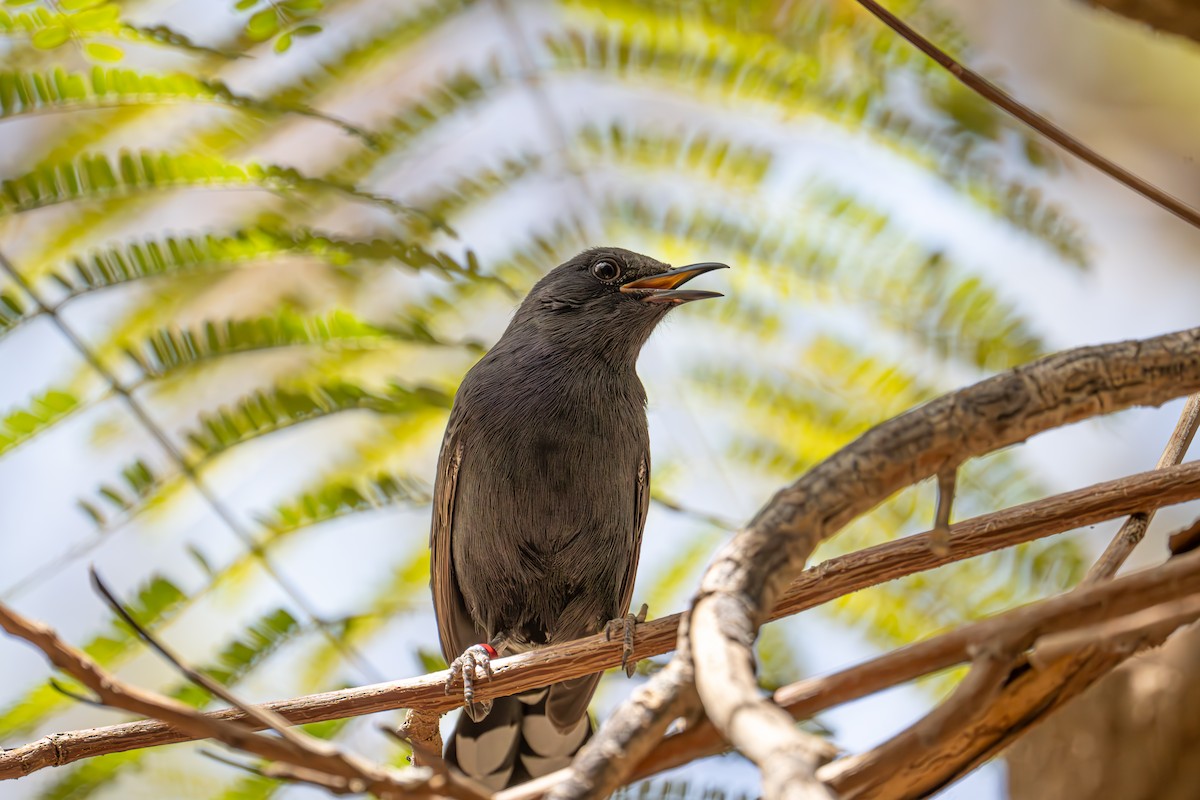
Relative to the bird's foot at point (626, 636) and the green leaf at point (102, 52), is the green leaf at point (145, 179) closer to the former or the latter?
the green leaf at point (102, 52)

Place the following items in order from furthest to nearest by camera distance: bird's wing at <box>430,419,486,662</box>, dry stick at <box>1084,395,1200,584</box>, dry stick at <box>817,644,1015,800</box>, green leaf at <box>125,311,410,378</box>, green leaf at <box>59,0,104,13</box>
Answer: bird's wing at <box>430,419,486,662</box> → green leaf at <box>125,311,410,378</box> → green leaf at <box>59,0,104,13</box> → dry stick at <box>1084,395,1200,584</box> → dry stick at <box>817,644,1015,800</box>

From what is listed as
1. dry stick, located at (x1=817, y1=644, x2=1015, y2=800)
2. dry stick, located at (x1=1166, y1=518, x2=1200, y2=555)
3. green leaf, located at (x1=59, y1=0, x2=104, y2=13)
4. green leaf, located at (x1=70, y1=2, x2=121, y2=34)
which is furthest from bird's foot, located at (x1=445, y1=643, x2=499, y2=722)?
green leaf, located at (x1=59, y1=0, x2=104, y2=13)

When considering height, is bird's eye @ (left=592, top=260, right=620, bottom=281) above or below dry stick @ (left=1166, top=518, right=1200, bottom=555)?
above

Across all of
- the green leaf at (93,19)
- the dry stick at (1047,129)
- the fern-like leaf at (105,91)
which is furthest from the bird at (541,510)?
the dry stick at (1047,129)

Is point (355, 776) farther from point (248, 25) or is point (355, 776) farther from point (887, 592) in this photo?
point (887, 592)

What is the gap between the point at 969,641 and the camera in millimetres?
1717

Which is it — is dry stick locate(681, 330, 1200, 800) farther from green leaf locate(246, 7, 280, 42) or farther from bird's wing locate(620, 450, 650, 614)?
bird's wing locate(620, 450, 650, 614)

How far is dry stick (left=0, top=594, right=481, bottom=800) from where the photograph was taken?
65.6 inches

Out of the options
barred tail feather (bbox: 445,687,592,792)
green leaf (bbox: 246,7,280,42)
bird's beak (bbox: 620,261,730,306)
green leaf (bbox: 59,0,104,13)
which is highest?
bird's beak (bbox: 620,261,730,306)

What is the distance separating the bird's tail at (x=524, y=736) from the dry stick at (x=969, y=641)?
325 centimetres

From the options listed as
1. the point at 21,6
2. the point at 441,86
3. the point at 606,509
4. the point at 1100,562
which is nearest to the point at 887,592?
the point at 606,509

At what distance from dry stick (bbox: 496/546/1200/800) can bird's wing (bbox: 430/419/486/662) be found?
341cm

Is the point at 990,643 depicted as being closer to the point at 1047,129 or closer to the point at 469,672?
the point at 1047,129

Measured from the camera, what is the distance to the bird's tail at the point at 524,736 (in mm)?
5043
